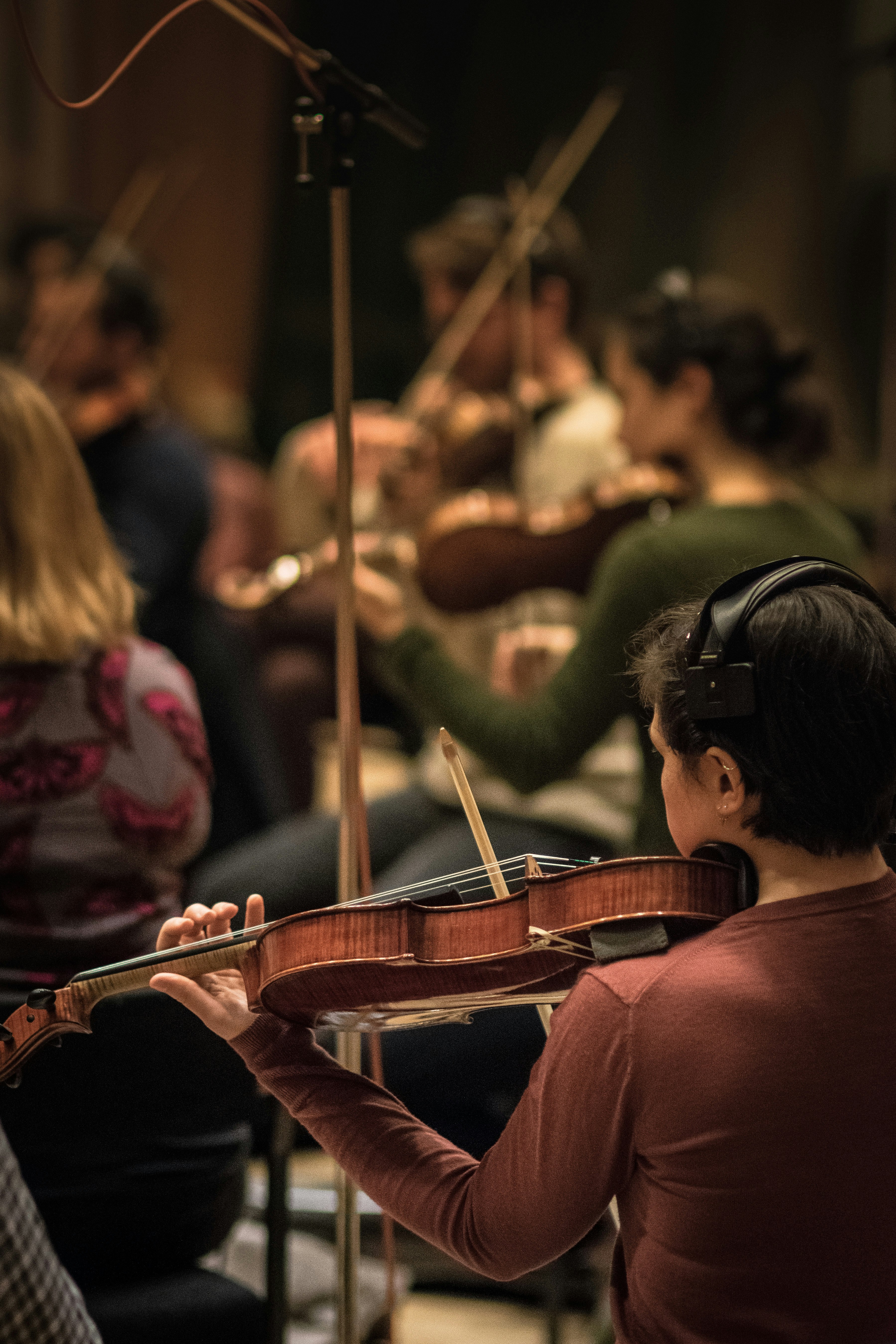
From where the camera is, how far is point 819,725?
0.86m

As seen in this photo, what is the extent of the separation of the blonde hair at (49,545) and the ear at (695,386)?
2.48 ft

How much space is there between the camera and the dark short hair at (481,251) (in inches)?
101

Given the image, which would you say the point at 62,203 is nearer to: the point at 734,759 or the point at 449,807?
the point at 449,807

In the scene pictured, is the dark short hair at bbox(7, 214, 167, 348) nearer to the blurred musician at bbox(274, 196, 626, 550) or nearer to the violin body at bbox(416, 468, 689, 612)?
the blurred musician at bbox(274, 196, 626, 550)

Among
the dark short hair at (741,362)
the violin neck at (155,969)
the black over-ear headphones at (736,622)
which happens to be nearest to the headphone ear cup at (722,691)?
the black over-ear headphones at (736,622)

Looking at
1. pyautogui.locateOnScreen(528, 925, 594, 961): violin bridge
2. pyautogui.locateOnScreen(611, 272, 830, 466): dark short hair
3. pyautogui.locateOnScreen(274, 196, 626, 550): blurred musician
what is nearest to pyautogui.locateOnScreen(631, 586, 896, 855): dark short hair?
pyautogui.locateOnScreen(528, 925, 594, 961): violin bridge

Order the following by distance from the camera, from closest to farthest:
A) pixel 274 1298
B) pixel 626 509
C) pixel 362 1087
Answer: pixel 362 1087 < pixel 274 1298 < pixel 626 509

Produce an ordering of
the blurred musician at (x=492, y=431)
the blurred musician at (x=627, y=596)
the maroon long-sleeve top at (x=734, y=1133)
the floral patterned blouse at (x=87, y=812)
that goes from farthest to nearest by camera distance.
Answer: the blurred musician at (x=492, y=431) < the blurred musician at (x=627, y=596) < the floral patterned blouse at (x=87, y=812) < the maroon long-sleeve top at (x=734, y=1133)

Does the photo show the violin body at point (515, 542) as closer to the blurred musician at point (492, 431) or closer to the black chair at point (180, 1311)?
the blurred musician at point (492, 431)

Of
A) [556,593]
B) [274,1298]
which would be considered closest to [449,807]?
[556,593]

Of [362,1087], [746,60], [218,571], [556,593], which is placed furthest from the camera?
[746,60]

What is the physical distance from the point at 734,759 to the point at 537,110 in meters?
4.17

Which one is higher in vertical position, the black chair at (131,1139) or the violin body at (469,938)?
the violin body at (469,938)

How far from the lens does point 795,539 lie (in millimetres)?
1699
